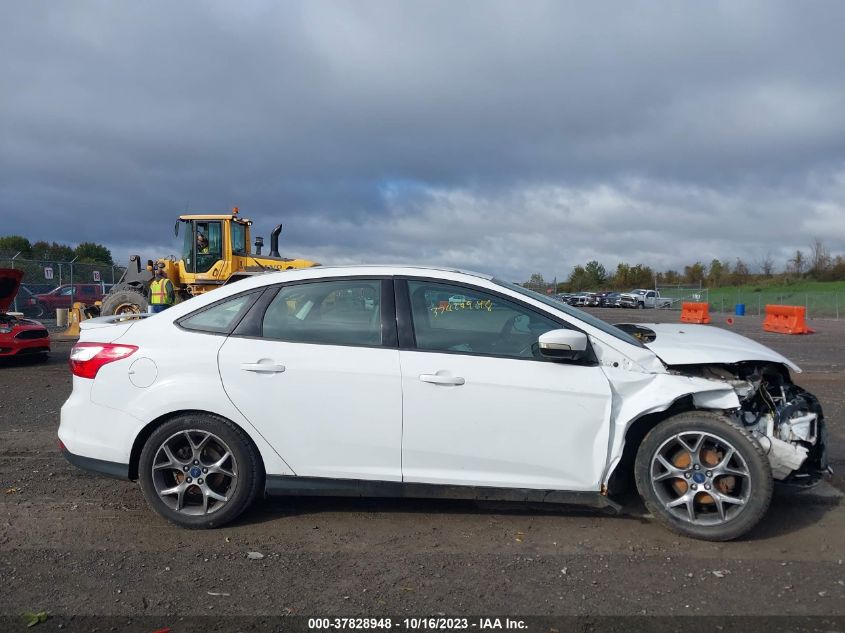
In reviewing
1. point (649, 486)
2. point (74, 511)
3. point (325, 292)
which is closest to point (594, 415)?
point (649, 486)

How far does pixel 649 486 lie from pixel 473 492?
1.06 metres

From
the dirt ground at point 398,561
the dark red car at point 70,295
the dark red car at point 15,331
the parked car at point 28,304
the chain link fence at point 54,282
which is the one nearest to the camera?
the dirt ground at point 398,561

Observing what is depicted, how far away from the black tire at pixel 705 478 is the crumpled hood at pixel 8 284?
1083 cm

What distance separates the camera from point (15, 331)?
38.4ft

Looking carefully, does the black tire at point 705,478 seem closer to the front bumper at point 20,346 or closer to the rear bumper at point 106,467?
the rear bumper at point 106,467

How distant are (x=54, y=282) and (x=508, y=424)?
25338 mm

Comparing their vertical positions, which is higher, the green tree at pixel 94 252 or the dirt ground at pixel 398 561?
the green tree at pixel 94 252

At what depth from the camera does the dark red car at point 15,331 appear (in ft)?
37.1

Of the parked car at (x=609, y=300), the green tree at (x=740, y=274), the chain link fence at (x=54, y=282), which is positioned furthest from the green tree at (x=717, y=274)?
the chain link fence at (x=54, y=282)

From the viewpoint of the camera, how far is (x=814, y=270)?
7969 cm

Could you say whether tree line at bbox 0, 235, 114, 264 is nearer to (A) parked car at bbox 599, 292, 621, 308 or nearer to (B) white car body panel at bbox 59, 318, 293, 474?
(A) parked car at bbox 599, 292, 621, 308

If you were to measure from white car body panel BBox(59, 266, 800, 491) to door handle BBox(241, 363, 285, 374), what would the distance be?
0.03 meters

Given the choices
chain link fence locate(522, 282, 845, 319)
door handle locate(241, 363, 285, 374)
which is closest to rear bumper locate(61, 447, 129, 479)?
door handle locate(241, 363, 285, 374)

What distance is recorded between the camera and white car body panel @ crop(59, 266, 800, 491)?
397 centimetres
